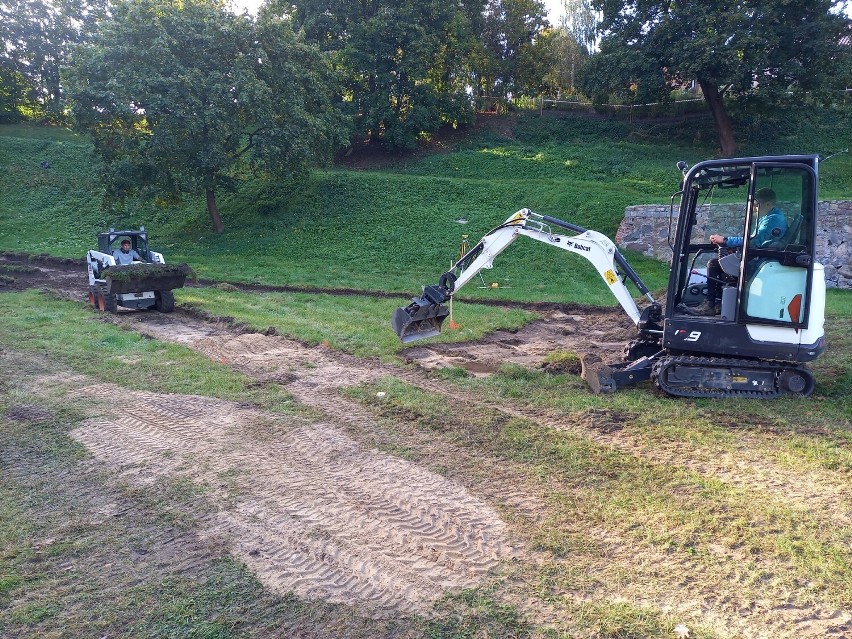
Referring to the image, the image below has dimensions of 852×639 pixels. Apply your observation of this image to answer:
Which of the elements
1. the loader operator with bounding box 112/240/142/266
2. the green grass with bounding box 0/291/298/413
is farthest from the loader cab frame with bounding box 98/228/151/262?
the green grass with bounding box 0/291/298/413

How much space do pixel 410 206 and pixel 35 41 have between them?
3043cm

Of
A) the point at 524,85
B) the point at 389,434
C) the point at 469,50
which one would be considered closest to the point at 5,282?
the point at 389,434

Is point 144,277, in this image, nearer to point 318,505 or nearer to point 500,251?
point 500,251

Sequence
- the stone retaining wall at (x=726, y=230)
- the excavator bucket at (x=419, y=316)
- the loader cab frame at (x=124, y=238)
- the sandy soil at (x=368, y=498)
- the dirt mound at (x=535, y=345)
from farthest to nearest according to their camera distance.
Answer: the loader cab frame at (x=124, y=238) → the dirt mound at (x=535, y=345) → the excavator bucket at (x=419, y=316) → the stone retaining wall at (x=726, y=230) → the sandy soil at (x=368, y=498)

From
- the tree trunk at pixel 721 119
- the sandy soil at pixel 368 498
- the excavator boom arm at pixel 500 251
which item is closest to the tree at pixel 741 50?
the tree trunk at pixel 721 119

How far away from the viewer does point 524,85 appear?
128 feet

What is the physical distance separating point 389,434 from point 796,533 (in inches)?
156

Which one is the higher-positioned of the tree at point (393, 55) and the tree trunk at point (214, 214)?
the tree at point (393, 55)

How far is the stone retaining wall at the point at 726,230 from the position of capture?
844cm

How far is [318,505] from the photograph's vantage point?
17.7 ft

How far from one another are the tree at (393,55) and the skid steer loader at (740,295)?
24658mm

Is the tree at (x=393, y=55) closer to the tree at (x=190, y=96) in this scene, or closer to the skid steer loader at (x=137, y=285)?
the tree at (x=190, y=96)

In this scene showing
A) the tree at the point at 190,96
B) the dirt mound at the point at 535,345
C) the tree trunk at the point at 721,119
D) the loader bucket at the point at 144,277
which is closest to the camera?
the dirt mound at the point at 535,345

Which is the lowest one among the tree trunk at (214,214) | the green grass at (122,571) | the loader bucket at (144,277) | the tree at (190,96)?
the green grass at (122,571)
